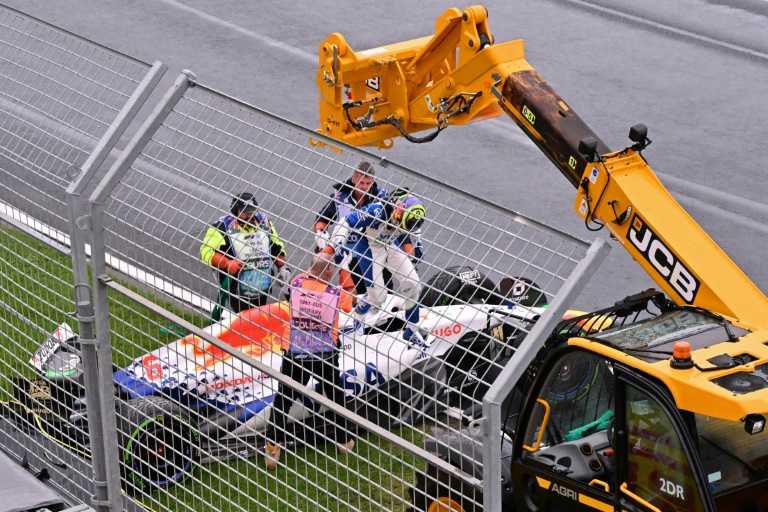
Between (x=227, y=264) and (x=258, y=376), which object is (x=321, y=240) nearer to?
(x=227, y=264)

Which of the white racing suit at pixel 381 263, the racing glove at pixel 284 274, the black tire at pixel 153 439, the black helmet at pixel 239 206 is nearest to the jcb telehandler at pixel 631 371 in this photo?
the white racing suit at pixel 381 263

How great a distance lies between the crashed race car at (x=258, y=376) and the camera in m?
4.12

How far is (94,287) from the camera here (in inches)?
192

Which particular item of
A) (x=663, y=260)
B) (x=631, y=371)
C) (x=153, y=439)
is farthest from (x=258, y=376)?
(x=663, y=260)

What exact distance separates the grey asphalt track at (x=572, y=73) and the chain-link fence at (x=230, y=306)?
22.9ft

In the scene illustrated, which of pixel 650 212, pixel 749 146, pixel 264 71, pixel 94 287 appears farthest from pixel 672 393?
pixel 264 71

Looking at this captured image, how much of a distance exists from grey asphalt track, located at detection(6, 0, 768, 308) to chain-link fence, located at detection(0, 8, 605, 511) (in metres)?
6.98

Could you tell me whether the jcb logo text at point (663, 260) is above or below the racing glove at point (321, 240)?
above

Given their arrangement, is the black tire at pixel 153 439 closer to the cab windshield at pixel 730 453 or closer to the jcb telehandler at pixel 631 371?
the jcb telehandler at pixel 631 371

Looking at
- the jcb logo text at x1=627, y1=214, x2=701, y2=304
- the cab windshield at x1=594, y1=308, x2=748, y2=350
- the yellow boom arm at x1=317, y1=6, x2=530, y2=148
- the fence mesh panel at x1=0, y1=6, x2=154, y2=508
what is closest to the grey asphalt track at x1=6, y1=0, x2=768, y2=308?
the yellow boom arm at x1=317, y1=6, x2=530, y2=148

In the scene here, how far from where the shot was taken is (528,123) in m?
8.95

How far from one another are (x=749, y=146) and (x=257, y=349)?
36.6ft

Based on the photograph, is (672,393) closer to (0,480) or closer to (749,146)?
(0,480)

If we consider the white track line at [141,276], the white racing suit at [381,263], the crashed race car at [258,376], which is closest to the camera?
the crashed race car at [258,376]
